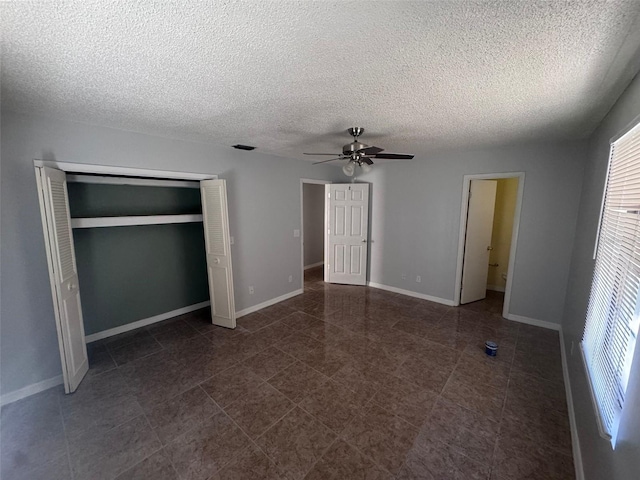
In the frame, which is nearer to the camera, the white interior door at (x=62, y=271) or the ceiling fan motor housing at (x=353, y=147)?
the white interior door at (x=62, y=271)

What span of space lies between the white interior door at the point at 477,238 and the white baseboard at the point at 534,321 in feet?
2.21

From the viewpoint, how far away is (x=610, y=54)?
1285 millimetres

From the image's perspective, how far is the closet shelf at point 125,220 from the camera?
8.68 feet

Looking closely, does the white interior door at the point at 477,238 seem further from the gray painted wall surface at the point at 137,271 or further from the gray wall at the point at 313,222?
the gray painted wall surface at the point at 137,271

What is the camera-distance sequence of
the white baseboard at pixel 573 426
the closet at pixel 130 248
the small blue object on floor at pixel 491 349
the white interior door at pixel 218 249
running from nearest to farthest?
1. the white baseboard at pixel 573 426
2. the closet at pixel 130 248
3. the small blue object on floor at pixel 491 349
4. the white interior door at pixel 218 249

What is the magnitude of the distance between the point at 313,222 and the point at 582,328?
203 inches

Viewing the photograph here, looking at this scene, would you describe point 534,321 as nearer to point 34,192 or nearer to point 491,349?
point 491,349

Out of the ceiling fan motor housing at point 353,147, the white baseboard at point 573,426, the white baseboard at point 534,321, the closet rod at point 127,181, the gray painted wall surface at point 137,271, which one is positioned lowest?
the white baseboard at point 573,426

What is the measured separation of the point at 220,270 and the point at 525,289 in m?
4.25

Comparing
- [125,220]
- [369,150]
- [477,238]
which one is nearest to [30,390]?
[125,220]

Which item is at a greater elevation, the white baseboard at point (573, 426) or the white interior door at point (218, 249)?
the white interior door at point (218, 249)

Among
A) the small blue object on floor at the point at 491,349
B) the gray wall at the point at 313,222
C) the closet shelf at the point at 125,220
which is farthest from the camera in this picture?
the gray wall at the point at 313,222

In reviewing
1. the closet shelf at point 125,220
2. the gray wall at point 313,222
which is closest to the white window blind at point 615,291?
the closet shelf at point 125,220

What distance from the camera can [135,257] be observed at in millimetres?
3367
